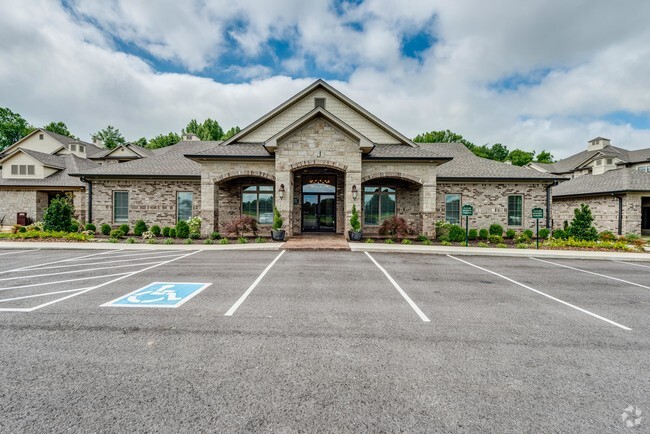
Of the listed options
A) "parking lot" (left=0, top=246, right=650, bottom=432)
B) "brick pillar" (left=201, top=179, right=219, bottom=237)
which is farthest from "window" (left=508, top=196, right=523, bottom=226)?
"brick pillar" (left=201, top=179, right=219, bottom=237)

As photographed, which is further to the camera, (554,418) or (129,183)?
(129,183)

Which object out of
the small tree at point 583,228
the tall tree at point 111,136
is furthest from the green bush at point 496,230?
the tall tree at point 111,136

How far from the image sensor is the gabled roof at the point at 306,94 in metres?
17.0

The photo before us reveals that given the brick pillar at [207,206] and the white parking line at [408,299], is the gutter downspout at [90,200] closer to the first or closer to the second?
the brick pillar at [207,206]

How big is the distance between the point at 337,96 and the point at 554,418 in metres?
17.3

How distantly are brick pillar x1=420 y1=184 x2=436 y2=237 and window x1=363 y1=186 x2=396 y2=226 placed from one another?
225 cm

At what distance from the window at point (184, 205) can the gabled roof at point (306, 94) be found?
13.6 feet

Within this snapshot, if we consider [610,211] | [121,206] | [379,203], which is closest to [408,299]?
[379,203]

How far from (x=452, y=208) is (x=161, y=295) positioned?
16594 millimetres

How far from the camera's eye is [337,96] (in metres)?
17.3

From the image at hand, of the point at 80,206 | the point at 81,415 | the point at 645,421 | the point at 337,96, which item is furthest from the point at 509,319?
the point at 80,206

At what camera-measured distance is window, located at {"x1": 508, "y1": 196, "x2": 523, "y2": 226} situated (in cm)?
1777

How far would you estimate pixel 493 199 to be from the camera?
17.7 m

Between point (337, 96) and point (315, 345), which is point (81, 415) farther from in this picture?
point (337, 96)
